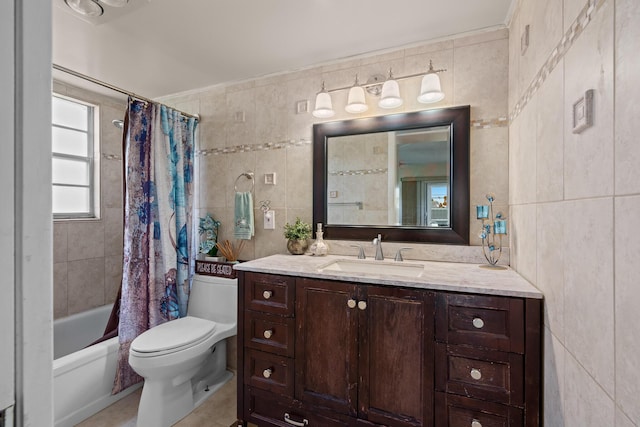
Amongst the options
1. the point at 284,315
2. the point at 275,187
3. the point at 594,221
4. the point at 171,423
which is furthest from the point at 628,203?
the point at 171,423

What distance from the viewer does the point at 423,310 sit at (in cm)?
137

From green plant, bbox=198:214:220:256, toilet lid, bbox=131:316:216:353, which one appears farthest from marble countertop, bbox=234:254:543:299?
green plant, bbox=198:214:220:256

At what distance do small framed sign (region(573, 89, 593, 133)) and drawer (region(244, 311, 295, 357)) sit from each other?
1414 millimetres

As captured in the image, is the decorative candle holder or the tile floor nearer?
the decorative candle holder

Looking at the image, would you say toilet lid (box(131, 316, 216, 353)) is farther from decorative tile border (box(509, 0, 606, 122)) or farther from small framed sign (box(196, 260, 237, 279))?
decorative tile border (box(509, 0, 606, 122))

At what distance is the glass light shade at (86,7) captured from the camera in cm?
153

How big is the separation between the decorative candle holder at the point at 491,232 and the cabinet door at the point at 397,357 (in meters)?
0.59

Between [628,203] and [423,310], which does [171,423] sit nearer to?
[423,310]

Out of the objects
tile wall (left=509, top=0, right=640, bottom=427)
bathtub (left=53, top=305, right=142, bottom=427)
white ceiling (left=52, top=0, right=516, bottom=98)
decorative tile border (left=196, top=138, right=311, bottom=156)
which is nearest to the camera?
tile wall (left=509, top=0, right=640, bottom=427)

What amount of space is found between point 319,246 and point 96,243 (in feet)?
6.73

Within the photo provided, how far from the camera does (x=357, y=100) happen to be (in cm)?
201

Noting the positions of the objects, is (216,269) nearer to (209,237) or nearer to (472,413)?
(209,237)

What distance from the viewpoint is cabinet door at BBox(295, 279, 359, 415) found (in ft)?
4.94

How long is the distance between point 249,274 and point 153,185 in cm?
107
